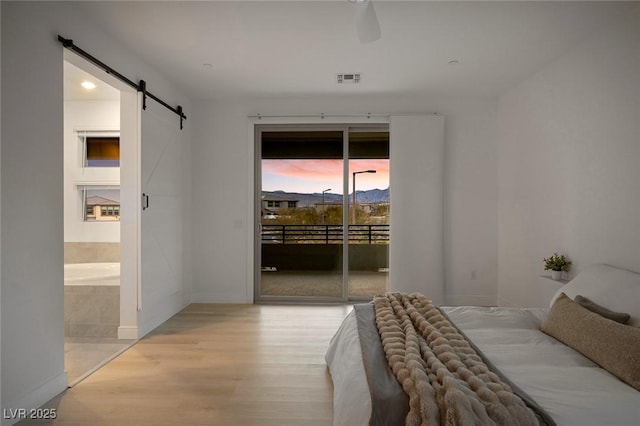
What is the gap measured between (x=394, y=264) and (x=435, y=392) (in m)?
3.29

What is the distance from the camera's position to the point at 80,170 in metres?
4.57

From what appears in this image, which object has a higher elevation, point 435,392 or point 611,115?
point 611,115

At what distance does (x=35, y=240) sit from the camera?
7.68 ft

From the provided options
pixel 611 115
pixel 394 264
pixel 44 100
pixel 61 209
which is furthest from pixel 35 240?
pixel 611 115

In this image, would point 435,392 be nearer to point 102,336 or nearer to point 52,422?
point 52,422

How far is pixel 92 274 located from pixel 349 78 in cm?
349

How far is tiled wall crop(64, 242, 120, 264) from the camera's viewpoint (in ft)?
15.1

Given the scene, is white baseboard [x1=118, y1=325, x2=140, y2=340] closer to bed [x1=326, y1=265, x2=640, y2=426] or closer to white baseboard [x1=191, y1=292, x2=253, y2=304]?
white baseboard [x1=191, y1=292, x2=253, y2=304]

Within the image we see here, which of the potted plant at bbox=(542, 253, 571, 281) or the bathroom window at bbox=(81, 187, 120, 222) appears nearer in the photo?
the potted plant at bbox=(542, 253, 571, 281)

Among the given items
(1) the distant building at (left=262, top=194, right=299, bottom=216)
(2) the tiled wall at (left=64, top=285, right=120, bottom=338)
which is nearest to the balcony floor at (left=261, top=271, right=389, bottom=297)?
(1) the distant building at (left=262, top=194, right=299, bottom=216)

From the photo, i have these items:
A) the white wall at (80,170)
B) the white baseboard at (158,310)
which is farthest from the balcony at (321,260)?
the white wall at (80,170)

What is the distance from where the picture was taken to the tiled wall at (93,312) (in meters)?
3.68

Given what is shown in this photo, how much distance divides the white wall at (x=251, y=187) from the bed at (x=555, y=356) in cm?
205

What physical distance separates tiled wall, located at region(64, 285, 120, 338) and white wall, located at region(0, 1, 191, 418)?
3.70 feet
